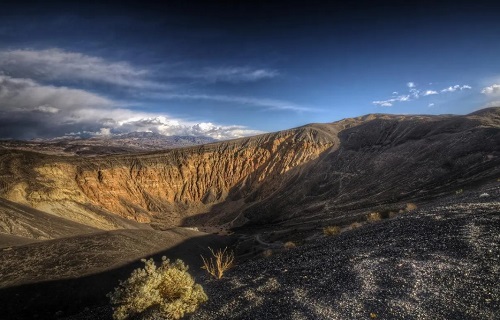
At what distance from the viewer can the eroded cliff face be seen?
61.8m

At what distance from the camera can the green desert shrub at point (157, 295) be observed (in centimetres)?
1253

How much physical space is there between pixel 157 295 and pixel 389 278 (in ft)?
29.3

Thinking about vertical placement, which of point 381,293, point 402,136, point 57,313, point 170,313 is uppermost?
point 402,136

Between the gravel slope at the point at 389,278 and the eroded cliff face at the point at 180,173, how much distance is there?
149 feet

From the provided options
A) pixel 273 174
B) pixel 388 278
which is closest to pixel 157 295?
pixel 388 278

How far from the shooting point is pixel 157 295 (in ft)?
42.2

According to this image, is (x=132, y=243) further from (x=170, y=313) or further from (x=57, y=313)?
(x=170, y=313)

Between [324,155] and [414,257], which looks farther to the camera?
[324,155]

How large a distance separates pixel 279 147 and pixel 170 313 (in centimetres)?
7222

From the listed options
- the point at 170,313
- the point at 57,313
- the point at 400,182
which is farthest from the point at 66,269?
the point at 400,182

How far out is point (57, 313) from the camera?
64.1 feet

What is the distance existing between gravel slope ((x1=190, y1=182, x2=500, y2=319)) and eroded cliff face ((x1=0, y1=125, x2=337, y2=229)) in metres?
45.5

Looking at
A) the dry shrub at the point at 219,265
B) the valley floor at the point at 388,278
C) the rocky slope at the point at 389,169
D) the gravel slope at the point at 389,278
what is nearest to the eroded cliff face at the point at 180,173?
the rocky slope at the point at 389,169

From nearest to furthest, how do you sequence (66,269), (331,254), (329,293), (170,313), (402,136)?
(329,293) < (170,313) < (331,254) < (66,269) < (402,136)
